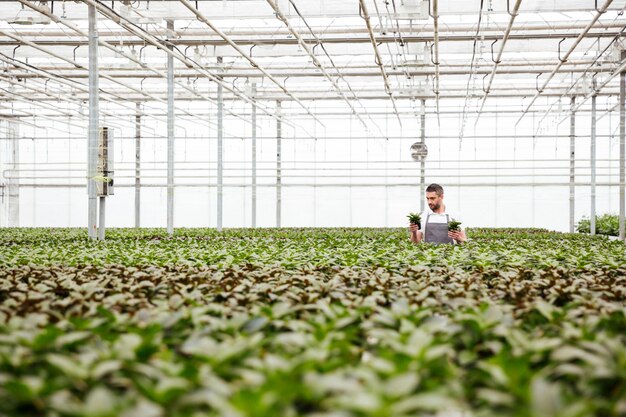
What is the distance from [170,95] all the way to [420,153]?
6.81m

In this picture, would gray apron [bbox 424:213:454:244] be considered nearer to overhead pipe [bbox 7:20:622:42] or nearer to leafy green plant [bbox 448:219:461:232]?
leafy green plant [bbox 448:219:461:232]

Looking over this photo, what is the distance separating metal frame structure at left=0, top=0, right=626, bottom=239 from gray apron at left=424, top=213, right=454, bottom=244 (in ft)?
10.6

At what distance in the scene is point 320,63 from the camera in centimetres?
1363

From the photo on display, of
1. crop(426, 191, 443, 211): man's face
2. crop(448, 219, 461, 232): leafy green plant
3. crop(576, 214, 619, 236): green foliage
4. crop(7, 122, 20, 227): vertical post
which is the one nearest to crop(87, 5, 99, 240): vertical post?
crop(426, 191, 443, 211): man's face

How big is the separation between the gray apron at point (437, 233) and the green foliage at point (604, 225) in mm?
11239

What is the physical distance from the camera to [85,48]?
15875mm

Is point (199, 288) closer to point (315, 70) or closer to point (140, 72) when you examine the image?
point (315, 70)

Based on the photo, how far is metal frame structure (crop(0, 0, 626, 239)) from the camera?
11906mm

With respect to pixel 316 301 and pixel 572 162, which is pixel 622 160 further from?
pixel 316 301

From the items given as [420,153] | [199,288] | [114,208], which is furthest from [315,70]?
[199,288]

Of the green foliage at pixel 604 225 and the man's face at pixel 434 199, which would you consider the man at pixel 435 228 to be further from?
the green foliage at pixel 604 225

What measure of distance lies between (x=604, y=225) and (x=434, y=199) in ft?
42.9

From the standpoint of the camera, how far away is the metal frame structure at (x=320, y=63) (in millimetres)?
11906

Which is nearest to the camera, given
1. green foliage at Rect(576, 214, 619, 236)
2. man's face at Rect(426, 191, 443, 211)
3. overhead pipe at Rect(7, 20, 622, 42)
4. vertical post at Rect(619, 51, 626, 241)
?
man's face at Rect(426, 191, 443, 211)
